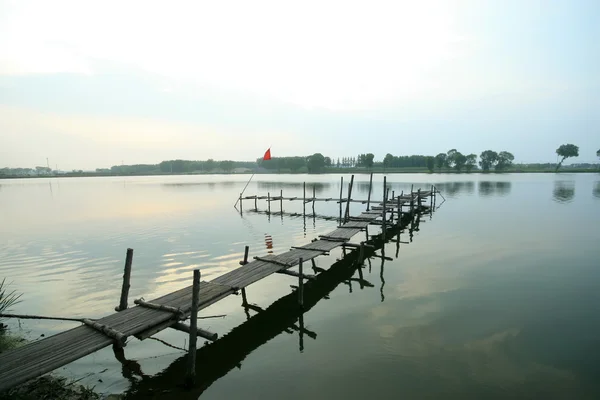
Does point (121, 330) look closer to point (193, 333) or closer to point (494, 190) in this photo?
point (193, 333)

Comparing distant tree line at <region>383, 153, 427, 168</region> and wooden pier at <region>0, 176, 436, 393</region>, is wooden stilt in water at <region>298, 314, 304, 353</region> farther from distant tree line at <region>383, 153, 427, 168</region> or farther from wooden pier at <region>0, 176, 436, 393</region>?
distant tree line at <region>383, 153, 427, 168</region>

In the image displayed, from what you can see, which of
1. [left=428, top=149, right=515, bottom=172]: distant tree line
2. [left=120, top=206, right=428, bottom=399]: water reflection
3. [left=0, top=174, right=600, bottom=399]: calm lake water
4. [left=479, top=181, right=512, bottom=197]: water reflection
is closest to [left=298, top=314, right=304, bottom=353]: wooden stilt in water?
[left=120, top=206, right=428, bottom=399]: water reflection

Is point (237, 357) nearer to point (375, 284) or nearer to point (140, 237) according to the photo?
point (375, 284)

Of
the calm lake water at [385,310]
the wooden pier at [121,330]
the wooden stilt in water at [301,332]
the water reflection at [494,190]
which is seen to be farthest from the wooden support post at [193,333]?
the water reflection at [494,190]

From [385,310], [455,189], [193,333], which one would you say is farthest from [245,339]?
[455,189]

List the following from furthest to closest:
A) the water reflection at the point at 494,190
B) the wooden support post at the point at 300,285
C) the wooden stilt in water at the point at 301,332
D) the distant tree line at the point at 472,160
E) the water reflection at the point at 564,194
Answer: the distant tree line at the point at 472,160 → the water reflection at the point at 494,190 → the water reflection at the point at 564,194 → the wooden support post at the point at 300,285 → the wooden stilt in water at the point at 301,332

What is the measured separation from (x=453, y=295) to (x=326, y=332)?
5.32 metres

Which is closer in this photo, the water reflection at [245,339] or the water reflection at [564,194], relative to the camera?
the water reflection at [245,339]

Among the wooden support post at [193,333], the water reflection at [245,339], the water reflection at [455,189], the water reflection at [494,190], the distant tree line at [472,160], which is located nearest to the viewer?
the wooden support post at [193,333]

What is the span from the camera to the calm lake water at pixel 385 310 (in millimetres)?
7418

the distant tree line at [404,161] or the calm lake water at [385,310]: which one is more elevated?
the distant tree line at [404,161]

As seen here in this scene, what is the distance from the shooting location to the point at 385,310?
11047 mm

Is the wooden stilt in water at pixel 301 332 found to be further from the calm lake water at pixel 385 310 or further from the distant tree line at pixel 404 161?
the distant tree line at pixel 404 161

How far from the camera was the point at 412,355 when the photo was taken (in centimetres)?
840
